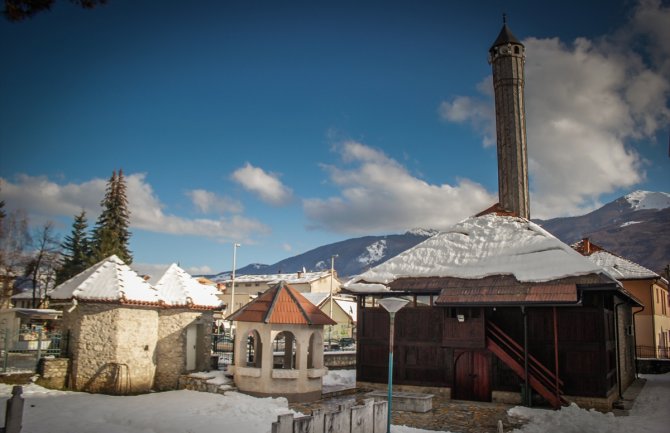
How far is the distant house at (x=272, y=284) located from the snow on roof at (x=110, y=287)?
55.6 metres

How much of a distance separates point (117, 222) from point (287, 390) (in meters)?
38.2

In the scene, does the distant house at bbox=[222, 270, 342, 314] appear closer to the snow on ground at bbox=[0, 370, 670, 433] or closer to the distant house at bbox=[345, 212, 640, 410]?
the distant house at bbox=[345, 212, 640, 410]

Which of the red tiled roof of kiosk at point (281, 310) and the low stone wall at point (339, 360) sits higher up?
the red tiled roof of kiosk at point (281, 310)

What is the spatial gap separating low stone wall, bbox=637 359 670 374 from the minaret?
1604cm

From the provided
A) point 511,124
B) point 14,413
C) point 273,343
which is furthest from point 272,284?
point 14,413

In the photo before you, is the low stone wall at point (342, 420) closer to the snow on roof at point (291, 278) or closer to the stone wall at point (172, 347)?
the stone wall at point (172, 347)

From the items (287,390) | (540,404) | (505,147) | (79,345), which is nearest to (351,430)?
(287,390)

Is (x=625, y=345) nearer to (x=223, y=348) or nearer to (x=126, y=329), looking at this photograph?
(x=126, y=329)

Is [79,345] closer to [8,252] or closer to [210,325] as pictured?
[210,325]

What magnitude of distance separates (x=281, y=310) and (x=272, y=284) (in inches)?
2496

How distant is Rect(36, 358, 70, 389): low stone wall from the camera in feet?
67.2

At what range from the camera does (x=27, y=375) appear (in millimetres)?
20344

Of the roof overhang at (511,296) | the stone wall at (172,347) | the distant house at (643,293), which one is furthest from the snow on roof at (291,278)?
the roof overhang at (511,296)

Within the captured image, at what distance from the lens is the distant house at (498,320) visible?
63.0 feet
